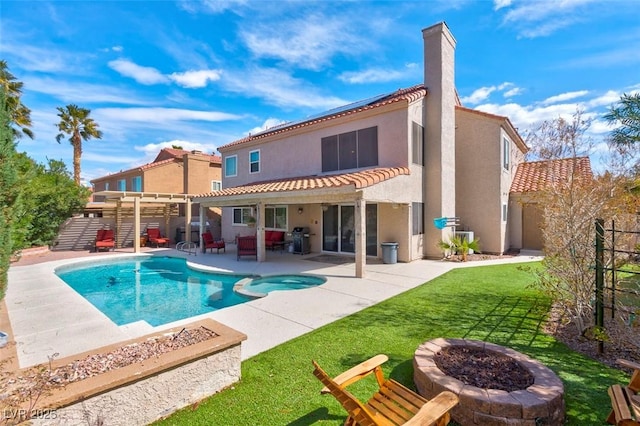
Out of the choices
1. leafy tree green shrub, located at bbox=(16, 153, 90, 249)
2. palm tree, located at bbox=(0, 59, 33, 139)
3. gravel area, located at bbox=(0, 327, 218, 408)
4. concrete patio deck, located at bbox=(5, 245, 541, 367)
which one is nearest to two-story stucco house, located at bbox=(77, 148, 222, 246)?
leafy tree green shrub, located at bbox=(16, 153, 90, 249)

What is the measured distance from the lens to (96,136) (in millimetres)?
31562

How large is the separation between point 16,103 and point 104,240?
10477 mm

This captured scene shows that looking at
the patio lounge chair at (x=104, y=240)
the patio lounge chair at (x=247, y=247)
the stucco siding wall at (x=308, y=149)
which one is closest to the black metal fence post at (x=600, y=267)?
the stucco siding wall at (x=308, y=149)

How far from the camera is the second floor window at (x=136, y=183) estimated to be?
102 ft

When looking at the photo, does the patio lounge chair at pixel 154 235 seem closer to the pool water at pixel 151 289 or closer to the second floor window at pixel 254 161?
the pool water at pixel 151 289

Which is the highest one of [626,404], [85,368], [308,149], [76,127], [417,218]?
[76,127]

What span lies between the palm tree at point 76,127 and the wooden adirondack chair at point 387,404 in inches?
1470

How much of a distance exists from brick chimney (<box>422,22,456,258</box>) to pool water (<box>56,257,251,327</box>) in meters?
10.0

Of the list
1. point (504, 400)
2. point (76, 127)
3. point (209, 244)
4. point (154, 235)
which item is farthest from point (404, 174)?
point (76, 127)

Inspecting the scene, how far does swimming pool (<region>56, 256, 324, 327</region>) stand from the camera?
9359mm

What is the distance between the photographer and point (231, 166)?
79.7 ft

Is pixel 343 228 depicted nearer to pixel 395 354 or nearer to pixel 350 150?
pixel 350 150

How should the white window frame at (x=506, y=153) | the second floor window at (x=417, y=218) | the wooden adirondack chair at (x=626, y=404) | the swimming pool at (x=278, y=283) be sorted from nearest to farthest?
the wooden adirondack chair at (x=626, y=404)
the swimming pool at (x=278, y=283)
the second floor window at (x=417, y=218)
the white window frame at (x=506, y=153)

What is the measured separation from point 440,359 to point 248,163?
20639mm
